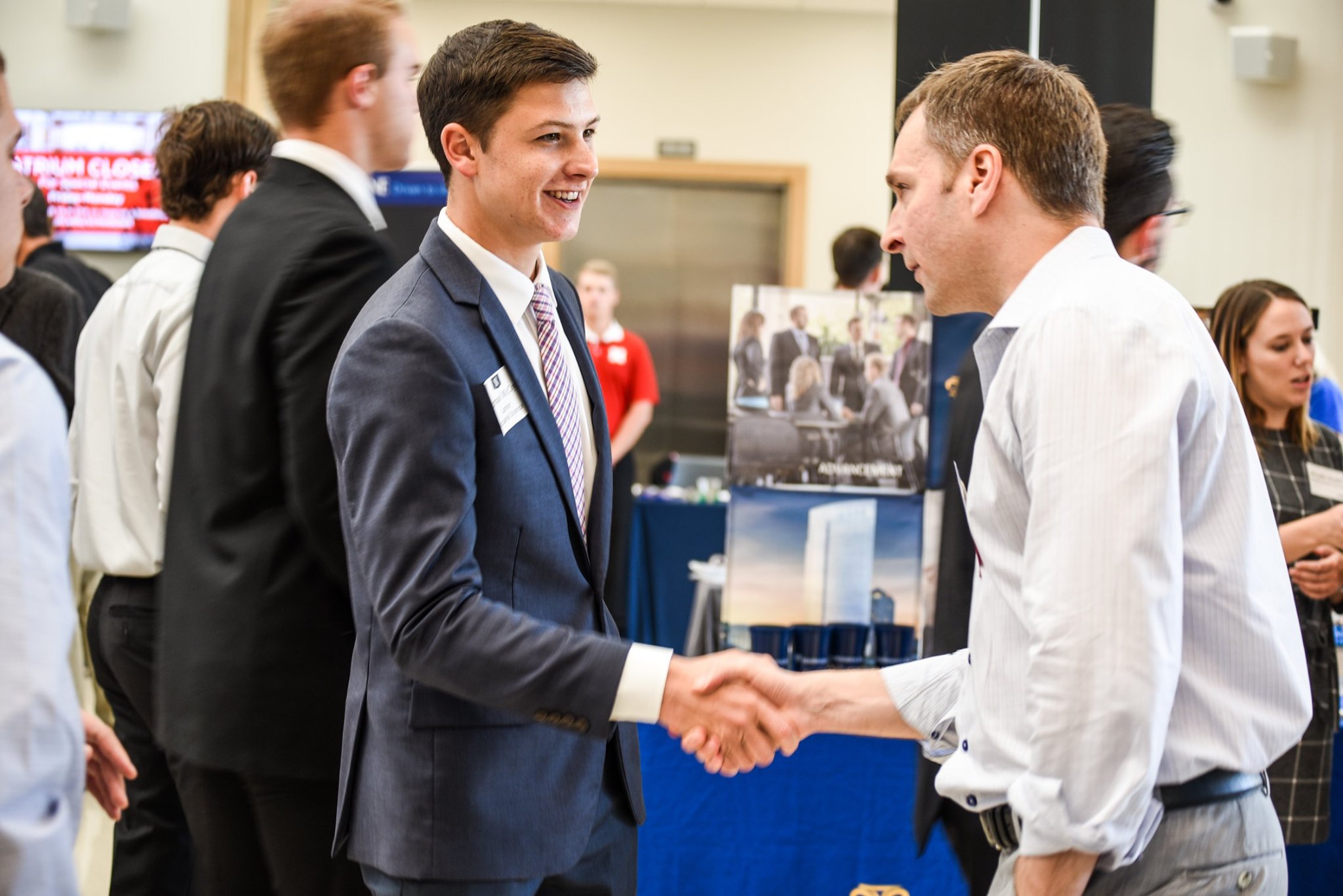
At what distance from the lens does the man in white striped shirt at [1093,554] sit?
1038 millimetres

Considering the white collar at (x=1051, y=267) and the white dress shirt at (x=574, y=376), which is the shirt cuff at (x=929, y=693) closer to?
the white dress shirt at (x=574, y=376)

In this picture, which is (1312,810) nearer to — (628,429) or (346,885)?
(346,885)

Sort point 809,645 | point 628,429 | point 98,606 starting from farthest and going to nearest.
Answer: point 628,429 → point 809,645 → point 98,606

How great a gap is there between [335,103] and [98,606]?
4.40 ft

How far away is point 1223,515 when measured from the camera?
113 cm

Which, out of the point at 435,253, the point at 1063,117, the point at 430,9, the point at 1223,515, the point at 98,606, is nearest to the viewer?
the point at 1223,515

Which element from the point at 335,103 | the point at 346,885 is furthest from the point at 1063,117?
the point at 346,885

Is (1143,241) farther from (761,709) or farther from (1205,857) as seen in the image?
(1205,857)

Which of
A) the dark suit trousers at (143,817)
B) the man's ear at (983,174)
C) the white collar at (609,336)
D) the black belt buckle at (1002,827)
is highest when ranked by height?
the white collar at (609,336)

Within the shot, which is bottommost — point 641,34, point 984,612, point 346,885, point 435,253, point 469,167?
point 346,885

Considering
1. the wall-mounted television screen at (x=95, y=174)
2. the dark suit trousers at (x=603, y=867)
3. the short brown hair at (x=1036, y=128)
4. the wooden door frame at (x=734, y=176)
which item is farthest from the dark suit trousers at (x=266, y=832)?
the wooden door frame at (x=734, y=176)

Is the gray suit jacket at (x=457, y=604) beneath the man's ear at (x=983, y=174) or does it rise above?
beneath

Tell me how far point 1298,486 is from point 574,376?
1914 mm

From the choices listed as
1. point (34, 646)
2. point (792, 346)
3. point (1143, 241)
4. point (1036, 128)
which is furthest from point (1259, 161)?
point (34, 646)
